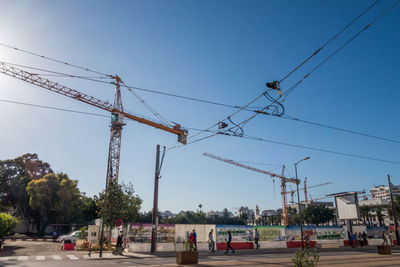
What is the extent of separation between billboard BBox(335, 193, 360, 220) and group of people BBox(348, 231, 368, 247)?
211 cm

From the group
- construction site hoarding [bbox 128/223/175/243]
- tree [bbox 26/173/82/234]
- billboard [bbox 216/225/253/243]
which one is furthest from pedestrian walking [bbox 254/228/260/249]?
tree [bbox 26/173/82/234]

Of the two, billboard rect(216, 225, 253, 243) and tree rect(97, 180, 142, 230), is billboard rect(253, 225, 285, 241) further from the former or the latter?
tree rect(97, 180, 142, 230)

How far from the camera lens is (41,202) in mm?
53281

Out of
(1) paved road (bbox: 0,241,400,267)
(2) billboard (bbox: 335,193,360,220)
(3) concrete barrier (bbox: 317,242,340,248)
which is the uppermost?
(2) billboard (bbox: 335,193,360,220)

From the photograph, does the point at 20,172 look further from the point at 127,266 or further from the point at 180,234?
the point at 127,266

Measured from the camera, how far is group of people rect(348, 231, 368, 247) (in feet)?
100

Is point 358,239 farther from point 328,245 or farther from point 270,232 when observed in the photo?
point 270,232

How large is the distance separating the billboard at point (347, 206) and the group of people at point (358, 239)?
211cm

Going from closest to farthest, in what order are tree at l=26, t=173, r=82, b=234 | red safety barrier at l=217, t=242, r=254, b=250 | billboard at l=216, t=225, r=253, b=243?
red safety barrier at l=217, t=242, r=254, b=250 → billboard at l=216, t=225, r=253, b=243 → tree at l=26, t=173, r=82, b=234

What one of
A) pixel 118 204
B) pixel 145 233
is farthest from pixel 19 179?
pixel 145 233

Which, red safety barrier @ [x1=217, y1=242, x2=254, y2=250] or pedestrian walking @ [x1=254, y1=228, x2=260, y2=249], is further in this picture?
pedestrian walking @ [x1=254, y1=228, x2=260, y2=249]

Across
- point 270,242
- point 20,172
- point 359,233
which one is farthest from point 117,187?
point 20,172

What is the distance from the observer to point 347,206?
Result: 33406 mm

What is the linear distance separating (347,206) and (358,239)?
3890 mm
